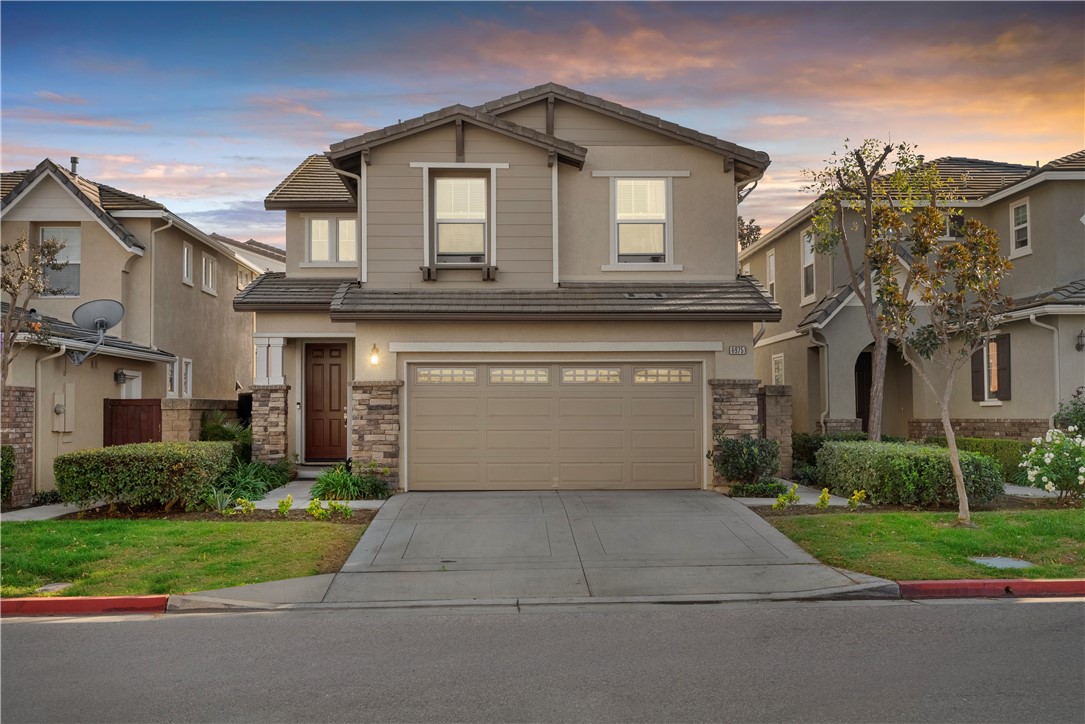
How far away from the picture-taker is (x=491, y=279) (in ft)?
50.9

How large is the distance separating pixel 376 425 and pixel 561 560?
18.2ft

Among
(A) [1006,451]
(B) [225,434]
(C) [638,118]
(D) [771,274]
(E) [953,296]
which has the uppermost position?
(C) [638,118]

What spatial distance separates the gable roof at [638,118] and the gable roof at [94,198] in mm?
8878

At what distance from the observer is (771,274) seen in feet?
85.8

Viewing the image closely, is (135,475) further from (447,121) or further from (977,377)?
(977,377)

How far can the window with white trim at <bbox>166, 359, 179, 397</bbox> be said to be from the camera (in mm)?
21281

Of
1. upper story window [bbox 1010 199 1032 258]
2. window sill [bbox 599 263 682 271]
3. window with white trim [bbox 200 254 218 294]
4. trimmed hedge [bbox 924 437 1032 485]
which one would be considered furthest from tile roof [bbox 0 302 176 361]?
upper story window [bbox 1010 199 1032 258]

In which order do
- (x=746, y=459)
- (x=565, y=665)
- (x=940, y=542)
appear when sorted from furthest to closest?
1. (x=746, y=459)
2. (x=940, y=542)
3. (x=565, y=665)

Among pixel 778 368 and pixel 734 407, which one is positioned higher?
pixel 778 368

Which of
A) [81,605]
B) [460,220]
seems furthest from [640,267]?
[81,605]

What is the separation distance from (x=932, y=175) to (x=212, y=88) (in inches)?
510

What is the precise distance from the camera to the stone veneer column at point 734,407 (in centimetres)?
1497

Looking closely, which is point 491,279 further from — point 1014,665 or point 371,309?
point 1014,665

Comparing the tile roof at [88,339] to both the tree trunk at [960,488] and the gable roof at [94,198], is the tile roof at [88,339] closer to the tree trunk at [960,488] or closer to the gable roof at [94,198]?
the gable roof at [94,198]
